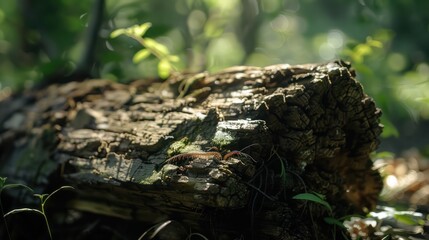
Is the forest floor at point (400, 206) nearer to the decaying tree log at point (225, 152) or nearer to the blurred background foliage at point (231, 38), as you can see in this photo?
the decaying tree log at point (225, 152)

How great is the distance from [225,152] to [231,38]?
689 centimetres

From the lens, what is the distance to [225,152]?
1488 mm

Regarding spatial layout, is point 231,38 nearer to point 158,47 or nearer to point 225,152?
point 158,47

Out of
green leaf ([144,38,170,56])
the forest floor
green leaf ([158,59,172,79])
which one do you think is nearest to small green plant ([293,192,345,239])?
the forest floor

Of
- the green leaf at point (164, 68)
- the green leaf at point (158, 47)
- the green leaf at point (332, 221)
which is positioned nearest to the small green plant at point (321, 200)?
the green leaf at point (332, 221)

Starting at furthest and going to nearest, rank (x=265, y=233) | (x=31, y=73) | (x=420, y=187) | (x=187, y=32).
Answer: (x=187, y=32) → (x=31, y=73) → (x=420, y=187) → (x=265, y=233)

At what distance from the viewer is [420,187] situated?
10.4ft

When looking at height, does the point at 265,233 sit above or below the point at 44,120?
below

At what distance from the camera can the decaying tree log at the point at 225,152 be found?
1.47m

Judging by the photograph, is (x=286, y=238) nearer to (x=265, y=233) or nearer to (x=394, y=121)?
(x=265, y=233)

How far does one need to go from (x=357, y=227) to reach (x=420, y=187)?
5.19ft

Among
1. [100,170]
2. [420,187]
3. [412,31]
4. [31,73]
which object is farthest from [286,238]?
[412,31]

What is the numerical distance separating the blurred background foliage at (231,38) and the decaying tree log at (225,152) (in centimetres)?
56

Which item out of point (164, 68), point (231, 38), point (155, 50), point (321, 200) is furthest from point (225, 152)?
point (231, 38)
